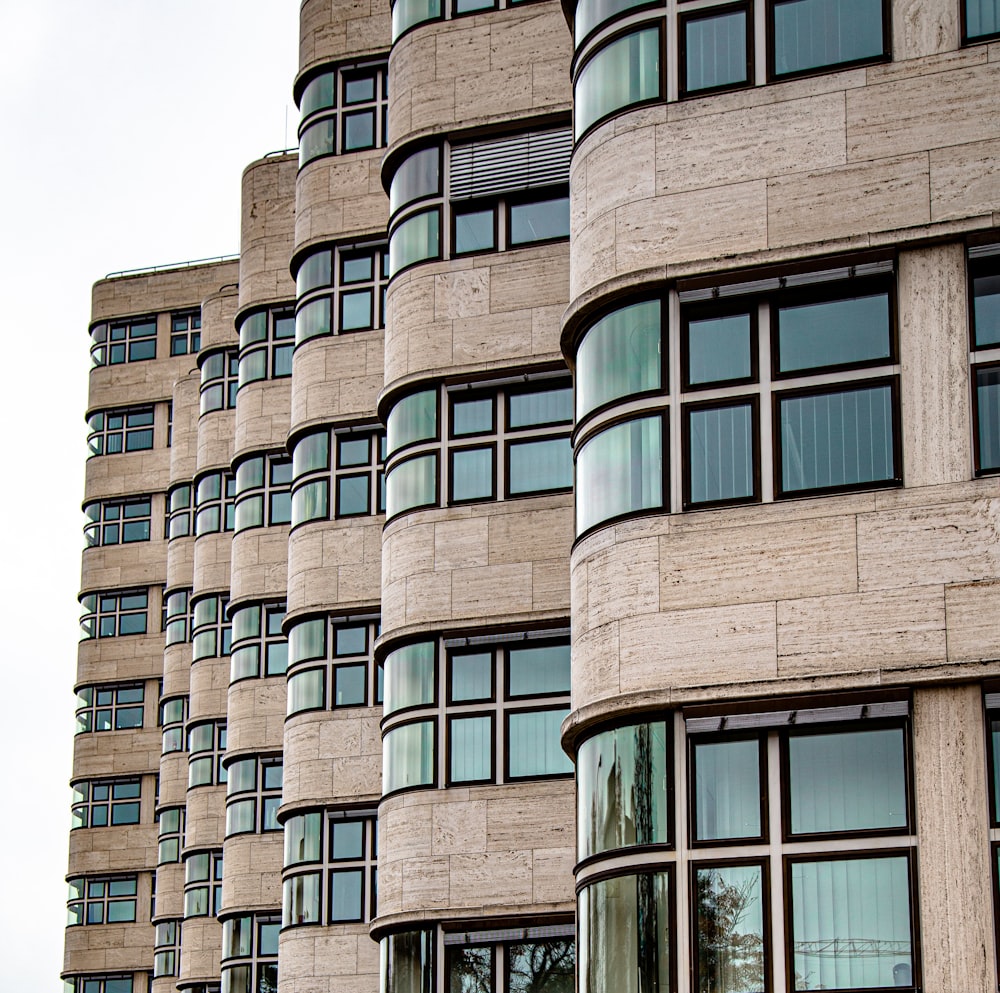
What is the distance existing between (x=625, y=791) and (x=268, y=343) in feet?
74.7

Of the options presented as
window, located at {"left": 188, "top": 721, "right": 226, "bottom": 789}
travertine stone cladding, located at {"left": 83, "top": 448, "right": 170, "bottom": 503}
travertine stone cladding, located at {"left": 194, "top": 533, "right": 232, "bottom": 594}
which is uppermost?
travertine stone cladding, located at {"left": 83, "top": 448, "right": 170, "bottom": 503}

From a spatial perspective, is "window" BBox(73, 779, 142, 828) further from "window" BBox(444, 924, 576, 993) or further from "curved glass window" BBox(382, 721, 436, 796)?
"window" BBox(444, 924, 576, 993)

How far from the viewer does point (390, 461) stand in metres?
27.8

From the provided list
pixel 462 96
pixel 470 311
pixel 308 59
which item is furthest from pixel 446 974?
pixel 308 59

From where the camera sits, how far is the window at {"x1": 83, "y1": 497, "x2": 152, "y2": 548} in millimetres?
59625

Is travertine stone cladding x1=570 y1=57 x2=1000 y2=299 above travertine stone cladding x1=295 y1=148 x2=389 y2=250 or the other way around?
the other way around

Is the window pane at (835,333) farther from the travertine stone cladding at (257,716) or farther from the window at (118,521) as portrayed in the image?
the window at (118,521)

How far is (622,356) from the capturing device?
66.4ft

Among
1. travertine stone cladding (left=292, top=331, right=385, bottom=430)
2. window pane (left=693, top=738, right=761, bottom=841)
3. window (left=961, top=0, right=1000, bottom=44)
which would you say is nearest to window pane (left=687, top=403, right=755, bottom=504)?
window pane (left=693, top=738, right=761, bottom=841)

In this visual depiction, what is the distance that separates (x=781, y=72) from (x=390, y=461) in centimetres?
901

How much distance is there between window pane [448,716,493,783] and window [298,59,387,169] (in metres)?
11.9

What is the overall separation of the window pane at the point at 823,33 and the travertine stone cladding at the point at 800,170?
215 mm

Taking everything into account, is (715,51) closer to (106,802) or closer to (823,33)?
(823,33)

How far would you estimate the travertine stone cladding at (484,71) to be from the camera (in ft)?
90.9
